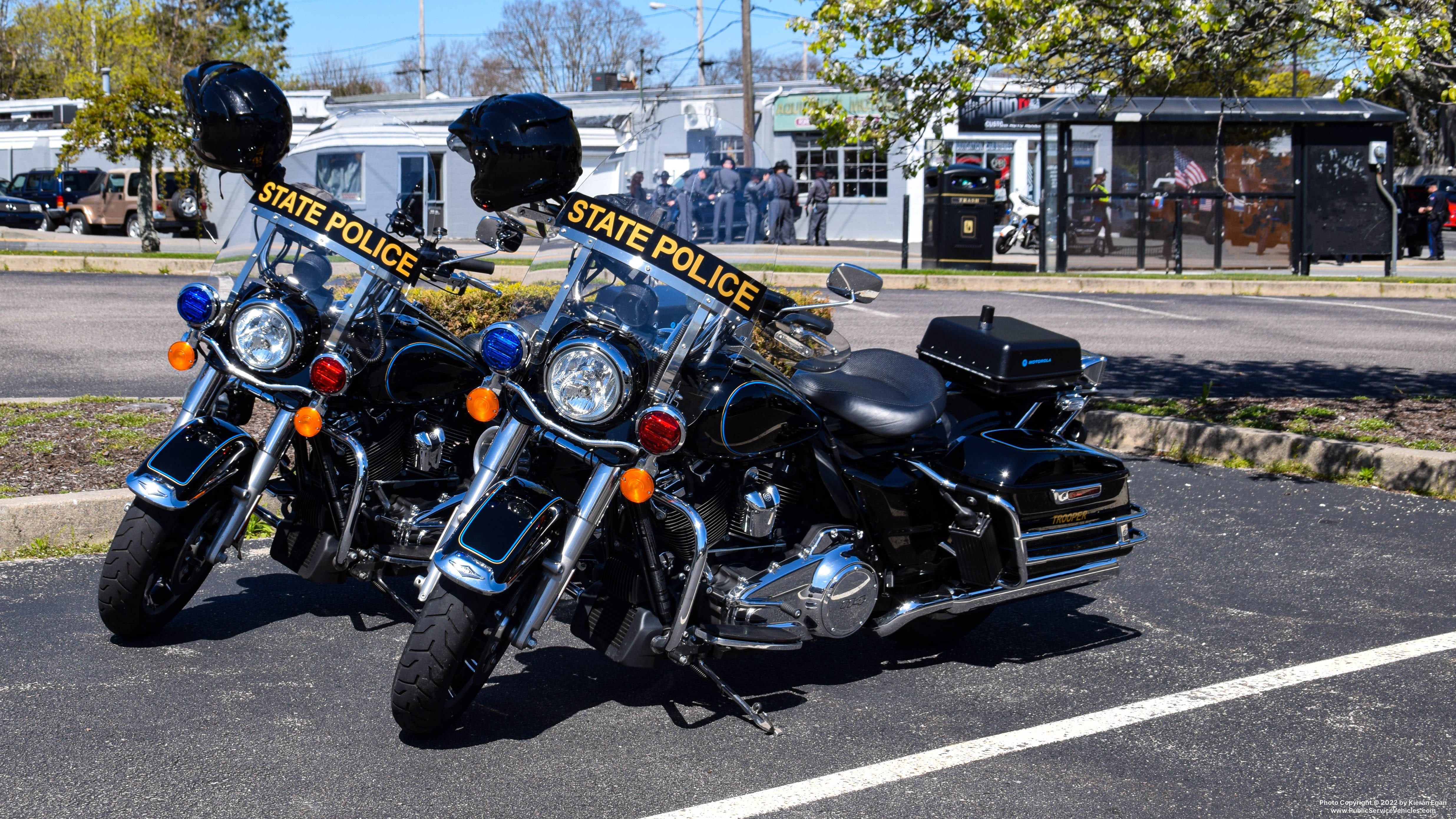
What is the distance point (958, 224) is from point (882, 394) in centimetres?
1854

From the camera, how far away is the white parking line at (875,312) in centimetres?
1447

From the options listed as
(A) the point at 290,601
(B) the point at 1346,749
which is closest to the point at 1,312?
(A) the point at 290,601

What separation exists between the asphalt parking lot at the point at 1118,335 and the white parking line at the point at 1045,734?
513 centimetres

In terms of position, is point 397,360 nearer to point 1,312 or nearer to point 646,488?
point 646,488

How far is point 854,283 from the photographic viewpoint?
145 inches

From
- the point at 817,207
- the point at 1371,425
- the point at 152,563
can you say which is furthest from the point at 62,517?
the point at 817,207

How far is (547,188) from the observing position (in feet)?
12.8

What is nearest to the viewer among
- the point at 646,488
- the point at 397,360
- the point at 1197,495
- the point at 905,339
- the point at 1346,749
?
the point at 646,488

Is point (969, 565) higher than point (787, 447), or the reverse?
point (787, 447)

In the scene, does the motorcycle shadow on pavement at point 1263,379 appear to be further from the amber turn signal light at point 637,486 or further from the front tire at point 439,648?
the front tire at point 439,648

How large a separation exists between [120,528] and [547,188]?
1.85m

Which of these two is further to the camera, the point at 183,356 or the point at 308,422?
the point at 183,356

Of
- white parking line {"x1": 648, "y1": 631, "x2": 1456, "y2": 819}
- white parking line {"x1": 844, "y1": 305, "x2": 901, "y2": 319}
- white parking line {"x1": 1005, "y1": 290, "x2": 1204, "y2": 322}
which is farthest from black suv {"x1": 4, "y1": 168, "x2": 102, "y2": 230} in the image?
white parking line {"x1": 648, "y1": 631, "x2": 1456, "y2": 819}

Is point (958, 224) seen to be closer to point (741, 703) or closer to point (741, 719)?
point (741, 719)
